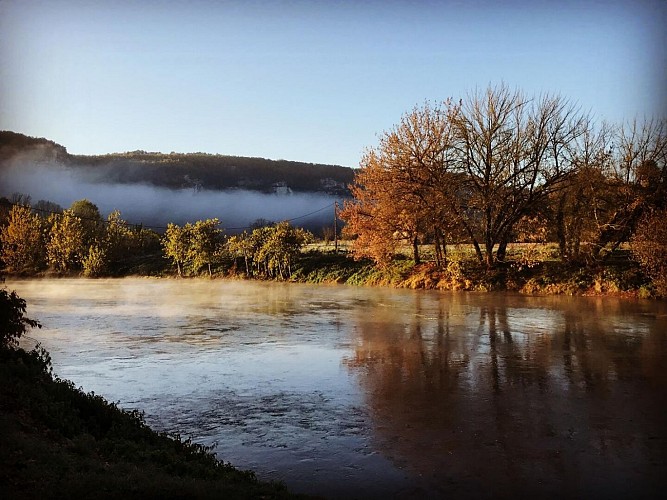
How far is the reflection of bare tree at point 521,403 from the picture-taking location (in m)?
7.58

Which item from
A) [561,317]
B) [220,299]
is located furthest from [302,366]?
[220,299]

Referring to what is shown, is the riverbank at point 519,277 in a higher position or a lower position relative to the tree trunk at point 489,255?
lower

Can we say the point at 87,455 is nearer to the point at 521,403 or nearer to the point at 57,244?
the point at 521,403

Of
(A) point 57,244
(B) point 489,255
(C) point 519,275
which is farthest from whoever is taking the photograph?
(A) point 57,244

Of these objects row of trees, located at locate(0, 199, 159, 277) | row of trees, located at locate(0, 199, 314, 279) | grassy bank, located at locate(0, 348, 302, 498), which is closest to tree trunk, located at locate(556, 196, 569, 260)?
row of trees, located at locate(0, 199, 314, 279)

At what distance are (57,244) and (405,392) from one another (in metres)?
65.0

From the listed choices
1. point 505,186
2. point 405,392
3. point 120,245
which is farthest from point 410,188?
point 120,245

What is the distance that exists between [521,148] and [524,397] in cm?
3002

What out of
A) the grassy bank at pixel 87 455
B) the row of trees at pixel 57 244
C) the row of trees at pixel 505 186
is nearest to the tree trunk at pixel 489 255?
the row of trees at pixel 505 186

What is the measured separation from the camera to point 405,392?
1191 centimetres

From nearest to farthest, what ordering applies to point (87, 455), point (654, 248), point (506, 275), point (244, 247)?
point (87, 455)
point (654, 248)
point (506, 275)
point (244, 247)

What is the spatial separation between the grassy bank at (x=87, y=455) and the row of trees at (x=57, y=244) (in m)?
61.4

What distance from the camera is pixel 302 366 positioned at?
1487cm

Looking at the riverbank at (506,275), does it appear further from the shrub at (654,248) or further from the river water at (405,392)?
the river water at (405,392)
